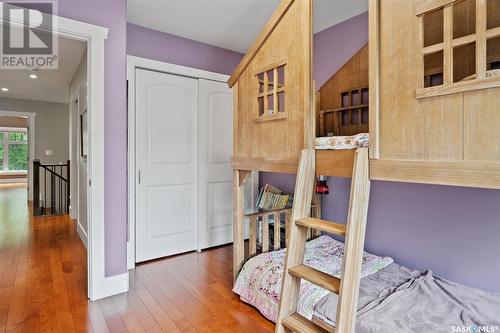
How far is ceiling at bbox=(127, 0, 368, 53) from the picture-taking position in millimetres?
2707

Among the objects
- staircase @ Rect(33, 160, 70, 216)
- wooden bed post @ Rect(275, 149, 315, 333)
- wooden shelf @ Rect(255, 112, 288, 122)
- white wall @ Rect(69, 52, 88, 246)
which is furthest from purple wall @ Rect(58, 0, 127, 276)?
staircase @ Rect(33, 160, 70, 216)

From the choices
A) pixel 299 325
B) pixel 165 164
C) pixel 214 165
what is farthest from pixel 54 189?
pixel 299 325

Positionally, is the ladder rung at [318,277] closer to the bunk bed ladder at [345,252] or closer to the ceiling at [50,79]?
the bunk bed ladder at [345,252]

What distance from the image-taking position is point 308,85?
173cm

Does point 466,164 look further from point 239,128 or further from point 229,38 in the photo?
point 229,38

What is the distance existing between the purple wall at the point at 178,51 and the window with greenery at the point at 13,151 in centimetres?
1014

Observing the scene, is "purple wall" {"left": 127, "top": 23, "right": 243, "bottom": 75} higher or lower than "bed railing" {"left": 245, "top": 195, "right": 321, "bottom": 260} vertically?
higher

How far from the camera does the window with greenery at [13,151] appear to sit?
10.2 m

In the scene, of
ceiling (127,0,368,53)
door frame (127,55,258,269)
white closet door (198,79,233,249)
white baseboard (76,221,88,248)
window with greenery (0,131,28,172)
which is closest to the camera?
ceiling (127,0,368,53)

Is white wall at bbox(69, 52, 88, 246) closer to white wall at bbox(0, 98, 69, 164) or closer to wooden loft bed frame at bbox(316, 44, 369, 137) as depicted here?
white wall at bbox(0, 98, 69, 164)

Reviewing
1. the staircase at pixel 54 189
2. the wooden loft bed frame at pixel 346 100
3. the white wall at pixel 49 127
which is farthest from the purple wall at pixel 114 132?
the white wall at pixel 49 127

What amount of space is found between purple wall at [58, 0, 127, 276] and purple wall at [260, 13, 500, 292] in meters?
2.14

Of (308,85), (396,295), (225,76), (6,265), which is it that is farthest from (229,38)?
(6,265)

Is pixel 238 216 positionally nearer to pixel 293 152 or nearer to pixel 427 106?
pixel 293 152
